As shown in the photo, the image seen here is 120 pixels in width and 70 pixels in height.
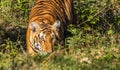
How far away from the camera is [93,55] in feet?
17.2

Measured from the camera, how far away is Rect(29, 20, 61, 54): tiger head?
21.3ft

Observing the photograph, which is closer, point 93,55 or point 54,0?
point 93,55

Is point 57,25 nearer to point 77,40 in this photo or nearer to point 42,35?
point 42,35

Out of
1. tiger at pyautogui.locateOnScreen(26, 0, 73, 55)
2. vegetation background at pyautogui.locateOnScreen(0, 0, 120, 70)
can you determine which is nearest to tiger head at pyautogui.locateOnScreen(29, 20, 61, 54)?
tiger at pyautogui.locateOnScreen(26, 0, 73, 55)

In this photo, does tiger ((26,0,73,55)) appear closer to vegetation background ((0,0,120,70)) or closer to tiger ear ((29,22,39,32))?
tiger ear ((29,22,39,32))

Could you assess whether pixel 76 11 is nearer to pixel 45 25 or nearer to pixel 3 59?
pixel 45 25

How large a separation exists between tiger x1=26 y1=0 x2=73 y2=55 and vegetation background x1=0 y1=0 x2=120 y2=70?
182 millimetres

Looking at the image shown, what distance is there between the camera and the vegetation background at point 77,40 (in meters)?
4.84

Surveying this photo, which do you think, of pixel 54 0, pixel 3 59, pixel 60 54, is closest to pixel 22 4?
pixel 54 0

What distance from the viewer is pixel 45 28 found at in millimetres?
6820

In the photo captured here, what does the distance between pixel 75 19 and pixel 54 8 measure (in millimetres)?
1082

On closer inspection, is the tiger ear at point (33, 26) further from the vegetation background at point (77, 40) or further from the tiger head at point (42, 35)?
the vegetation background at point (77, 40)

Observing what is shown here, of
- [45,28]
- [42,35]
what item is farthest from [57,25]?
[42,35]

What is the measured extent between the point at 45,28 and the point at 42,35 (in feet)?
0.59
